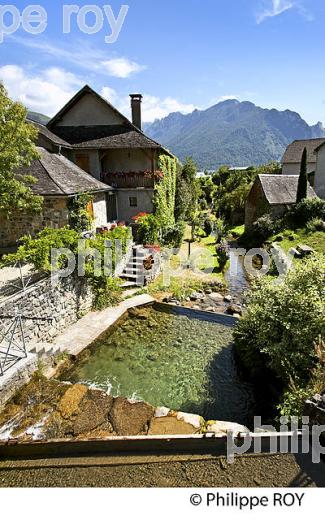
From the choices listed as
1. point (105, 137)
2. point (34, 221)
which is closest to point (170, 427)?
point (34, 221)

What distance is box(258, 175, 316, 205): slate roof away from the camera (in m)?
26.8

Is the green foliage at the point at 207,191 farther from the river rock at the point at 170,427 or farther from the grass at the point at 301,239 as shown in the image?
the river rock at the point at 170,427

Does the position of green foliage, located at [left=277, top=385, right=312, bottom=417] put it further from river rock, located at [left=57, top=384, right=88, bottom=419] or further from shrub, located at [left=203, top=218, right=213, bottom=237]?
shrub, located at [left=203, top=218, right=213, bottom=237]

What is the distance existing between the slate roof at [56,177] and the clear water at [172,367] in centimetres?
810

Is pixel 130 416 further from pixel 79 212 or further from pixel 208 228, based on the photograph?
pixel 208 228

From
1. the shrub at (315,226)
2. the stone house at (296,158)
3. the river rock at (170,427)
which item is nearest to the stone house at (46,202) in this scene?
the river rock at (170,427)

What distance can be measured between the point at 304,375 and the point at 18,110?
14639 mm

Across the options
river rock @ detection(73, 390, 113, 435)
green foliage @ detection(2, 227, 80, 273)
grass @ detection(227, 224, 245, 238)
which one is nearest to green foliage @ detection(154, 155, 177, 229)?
grass @ detection(227, 224, 245, 238)

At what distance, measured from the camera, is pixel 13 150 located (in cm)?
1366

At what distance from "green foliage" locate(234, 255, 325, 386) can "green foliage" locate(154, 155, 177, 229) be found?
13.9 m

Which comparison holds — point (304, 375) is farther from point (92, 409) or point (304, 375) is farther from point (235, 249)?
point (235, 249)

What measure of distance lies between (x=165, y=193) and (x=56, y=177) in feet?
34.3

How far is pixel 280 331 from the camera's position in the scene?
8.73 metres
